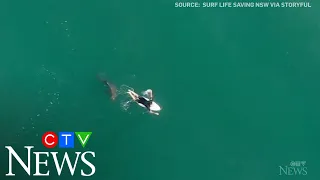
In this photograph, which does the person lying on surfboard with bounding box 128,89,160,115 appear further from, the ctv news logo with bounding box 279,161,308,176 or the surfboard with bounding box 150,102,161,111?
the ctv news logo with bounding box 279,161,308,176

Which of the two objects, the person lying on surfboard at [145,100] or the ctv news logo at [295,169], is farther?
the ctv news logo at [295,169]

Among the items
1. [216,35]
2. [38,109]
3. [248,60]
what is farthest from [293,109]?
[38,109]

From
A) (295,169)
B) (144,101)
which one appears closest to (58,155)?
(144,101)

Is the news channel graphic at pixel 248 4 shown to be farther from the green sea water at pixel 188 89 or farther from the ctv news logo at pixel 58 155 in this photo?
the ctv news logo at pixel 58 155

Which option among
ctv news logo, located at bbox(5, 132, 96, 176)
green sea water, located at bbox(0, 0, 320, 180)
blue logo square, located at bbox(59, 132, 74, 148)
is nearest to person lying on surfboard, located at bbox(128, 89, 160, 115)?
green sea water, located at bbox(0, 0, 320, 180)

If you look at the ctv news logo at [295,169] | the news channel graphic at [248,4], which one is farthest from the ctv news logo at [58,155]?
the ctv news logo at [295,169]

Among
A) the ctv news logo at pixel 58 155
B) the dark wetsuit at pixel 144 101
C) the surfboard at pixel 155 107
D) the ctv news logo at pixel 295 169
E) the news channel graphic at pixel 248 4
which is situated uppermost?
the news channel graphic at pixel 248 4

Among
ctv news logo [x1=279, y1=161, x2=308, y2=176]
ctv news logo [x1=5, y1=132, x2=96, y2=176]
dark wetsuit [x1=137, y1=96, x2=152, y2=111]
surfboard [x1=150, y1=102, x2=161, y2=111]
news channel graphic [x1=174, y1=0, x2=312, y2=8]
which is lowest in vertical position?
ctv news logo [x1=279, y1=161, x2=308, y2=176]

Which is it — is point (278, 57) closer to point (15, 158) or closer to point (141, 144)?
point (141, 144)
